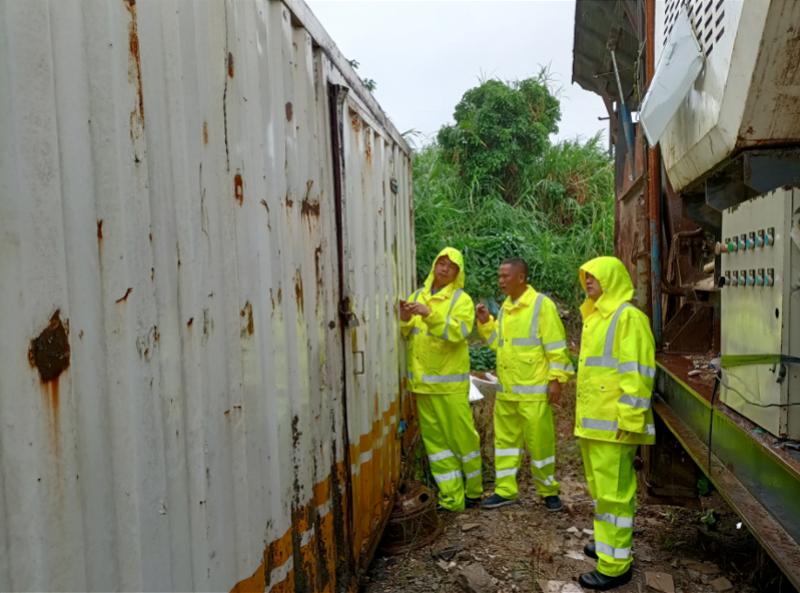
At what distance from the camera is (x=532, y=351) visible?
4500 millimetres

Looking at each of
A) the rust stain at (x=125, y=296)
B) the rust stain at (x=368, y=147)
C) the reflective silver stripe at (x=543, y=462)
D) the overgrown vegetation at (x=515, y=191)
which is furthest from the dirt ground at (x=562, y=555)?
the overgrown vegetation at (x=515, y=191)

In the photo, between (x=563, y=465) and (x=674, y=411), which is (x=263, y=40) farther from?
(x=563, y=465)

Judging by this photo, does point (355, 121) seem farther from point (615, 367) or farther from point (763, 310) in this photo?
point (763, 310)

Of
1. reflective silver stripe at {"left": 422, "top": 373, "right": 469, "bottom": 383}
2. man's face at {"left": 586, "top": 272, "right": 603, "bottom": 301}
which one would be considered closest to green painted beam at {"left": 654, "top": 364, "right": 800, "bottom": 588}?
man's face at {"left": 586, "top": 272, "right": 603, "bottom": 301}

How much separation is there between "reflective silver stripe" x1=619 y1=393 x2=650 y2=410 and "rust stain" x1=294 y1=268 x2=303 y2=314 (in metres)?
1.90

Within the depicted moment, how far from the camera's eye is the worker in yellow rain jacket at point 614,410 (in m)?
3.29

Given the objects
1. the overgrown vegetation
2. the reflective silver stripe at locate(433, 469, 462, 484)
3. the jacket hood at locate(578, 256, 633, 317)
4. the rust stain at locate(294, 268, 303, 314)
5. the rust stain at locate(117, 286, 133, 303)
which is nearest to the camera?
the rust stain at locate(117, 286, 133, 303)

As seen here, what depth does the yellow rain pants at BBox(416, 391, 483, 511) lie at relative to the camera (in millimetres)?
4598

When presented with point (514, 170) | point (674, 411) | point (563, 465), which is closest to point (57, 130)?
point (674, 411)

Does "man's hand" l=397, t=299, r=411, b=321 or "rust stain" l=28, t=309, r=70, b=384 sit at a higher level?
"rust stain" l=28, t=309, r=70, b=384

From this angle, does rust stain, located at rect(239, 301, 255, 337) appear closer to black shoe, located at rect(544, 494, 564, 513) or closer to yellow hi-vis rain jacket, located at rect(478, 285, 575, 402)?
yellow hi-vis rain jacket, located at rect(478, 285, 575, 402)

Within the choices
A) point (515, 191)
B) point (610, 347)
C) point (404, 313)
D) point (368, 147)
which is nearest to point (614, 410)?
point (610, 347)

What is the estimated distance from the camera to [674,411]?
3.39 metres

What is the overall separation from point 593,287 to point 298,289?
6.46 feet
